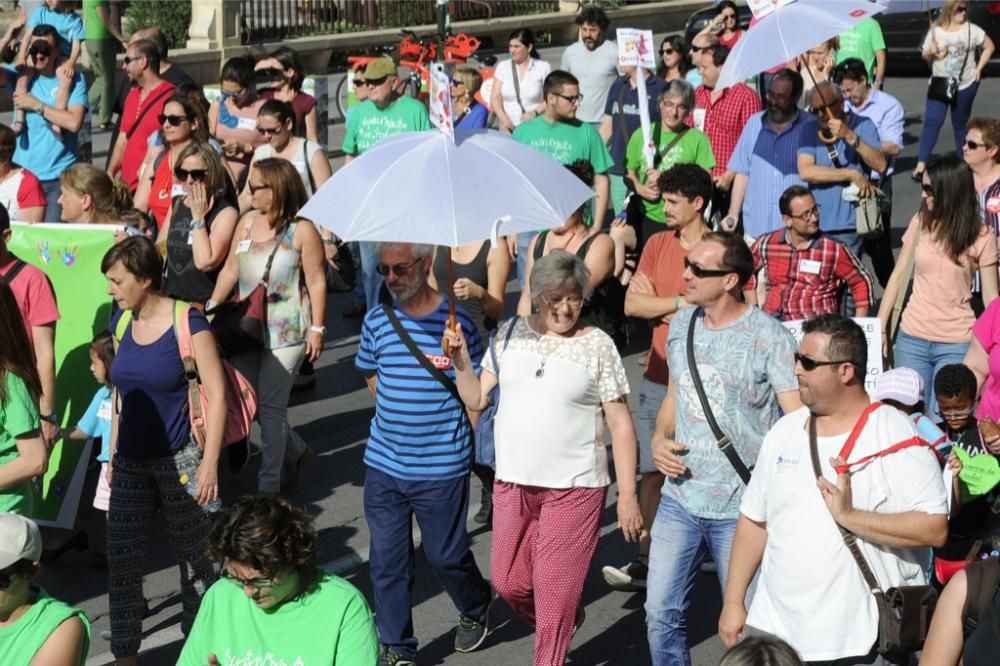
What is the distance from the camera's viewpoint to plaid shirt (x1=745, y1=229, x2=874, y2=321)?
816 centimetres

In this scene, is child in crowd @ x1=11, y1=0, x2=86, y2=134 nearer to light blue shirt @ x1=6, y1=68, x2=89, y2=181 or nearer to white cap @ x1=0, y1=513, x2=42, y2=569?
light blue shirt @ x1=6, y1=68, x2=89, y2=181

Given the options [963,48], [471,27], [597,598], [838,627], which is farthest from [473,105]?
[471,27]

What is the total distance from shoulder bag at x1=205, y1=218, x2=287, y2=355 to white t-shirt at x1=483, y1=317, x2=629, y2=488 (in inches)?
94.8

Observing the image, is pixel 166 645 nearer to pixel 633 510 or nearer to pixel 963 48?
pixel 633 510

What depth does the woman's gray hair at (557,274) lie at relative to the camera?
6246 millimetres

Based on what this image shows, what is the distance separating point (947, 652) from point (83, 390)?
17.6 ft

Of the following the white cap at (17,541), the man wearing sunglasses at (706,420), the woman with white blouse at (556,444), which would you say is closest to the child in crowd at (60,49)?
the woman with white blouse at (556,444)

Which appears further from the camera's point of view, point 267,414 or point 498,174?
point 267,414

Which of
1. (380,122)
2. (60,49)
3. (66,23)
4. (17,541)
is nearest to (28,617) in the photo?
(17,541)

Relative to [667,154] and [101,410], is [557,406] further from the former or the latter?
[667,154]

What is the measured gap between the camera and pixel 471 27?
2891 cm

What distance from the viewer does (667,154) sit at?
10.8 metres

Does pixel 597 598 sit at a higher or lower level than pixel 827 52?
lower

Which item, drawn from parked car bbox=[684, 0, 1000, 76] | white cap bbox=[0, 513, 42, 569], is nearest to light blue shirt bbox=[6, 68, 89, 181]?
white cap bbox=[0, 513, 42, 569]
